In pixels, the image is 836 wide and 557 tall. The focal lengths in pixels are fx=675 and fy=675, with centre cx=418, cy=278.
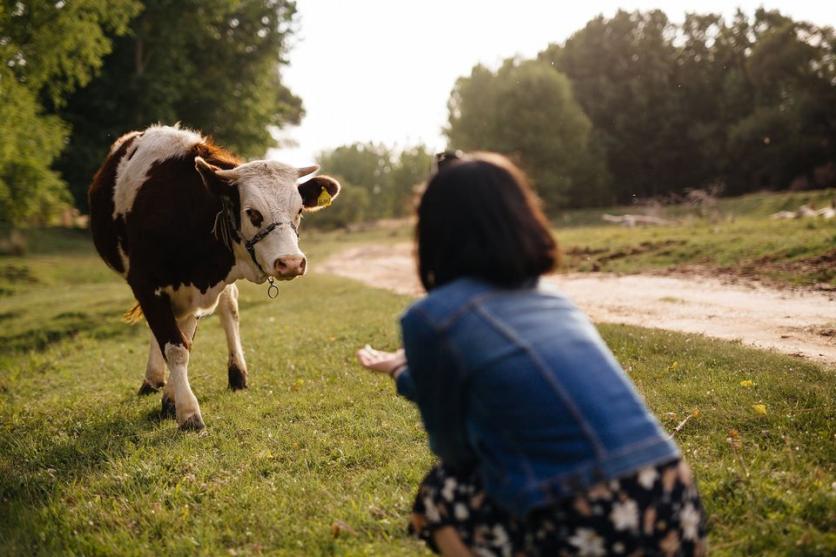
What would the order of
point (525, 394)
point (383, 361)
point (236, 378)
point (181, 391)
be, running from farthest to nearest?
point (236, 378) < point (181, 391) < point (383, 361) < point (525, 394)

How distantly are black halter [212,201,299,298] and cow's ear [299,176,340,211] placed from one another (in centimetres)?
62

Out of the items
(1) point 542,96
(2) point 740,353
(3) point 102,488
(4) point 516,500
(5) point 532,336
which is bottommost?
(3) point 102,488

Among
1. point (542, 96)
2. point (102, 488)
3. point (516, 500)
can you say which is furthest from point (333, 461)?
point (542, 96)

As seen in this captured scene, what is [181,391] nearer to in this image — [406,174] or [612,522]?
[612,522]

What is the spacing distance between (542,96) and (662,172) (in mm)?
15196

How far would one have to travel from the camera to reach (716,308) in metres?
10.6

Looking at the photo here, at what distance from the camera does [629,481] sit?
2.23 meters

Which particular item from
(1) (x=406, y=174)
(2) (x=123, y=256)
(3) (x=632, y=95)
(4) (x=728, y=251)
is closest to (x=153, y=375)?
(2) (x=123, y=256)

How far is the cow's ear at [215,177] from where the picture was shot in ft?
20.2

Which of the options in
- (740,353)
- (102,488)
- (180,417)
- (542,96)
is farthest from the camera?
(542,96)

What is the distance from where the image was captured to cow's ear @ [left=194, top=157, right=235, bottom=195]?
617 centimetres

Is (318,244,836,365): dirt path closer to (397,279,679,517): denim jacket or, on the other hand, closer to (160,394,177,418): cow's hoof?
(160,394,177,418): cow's hoof

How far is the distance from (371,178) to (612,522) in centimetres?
10153

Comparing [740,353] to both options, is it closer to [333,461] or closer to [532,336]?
[333,461]
